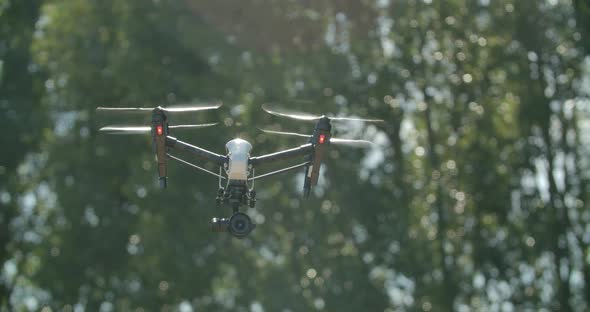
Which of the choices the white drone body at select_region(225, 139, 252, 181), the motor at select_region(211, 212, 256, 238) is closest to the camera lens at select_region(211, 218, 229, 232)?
the motor at select_region(211, 212, 256, 238)

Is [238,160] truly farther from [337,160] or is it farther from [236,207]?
[337,160]

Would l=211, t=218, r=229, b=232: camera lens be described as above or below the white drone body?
below

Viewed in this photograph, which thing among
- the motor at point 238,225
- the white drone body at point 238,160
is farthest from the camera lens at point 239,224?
the white drone body at point 238,160

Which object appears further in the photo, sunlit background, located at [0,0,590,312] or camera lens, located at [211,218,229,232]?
sunlit background, located at [0,0,590,312]

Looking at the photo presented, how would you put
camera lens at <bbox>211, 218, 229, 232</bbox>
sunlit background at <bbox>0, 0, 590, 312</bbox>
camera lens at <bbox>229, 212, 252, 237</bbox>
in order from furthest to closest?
sunlit background at <bbox>0, 0, 590, 312</bbox> → camera lens at <bbox>211, 218, 229, 232</bbox> → camera lens at <bbox>229, 212, 252, 237</bbox>

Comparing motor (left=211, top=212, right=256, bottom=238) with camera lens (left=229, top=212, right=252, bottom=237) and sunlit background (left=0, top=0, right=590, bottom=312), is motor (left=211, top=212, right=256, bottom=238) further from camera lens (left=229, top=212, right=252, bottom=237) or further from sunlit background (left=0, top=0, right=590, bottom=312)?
sunlit background (left=0, top=0, right=590, bottom=312)

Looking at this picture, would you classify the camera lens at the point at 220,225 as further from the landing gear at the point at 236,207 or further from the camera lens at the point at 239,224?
the camera lens at the point at 239,224

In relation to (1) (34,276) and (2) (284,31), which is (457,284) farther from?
(1) (34,276)

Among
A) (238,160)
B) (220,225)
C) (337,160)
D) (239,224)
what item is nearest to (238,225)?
(239,224)

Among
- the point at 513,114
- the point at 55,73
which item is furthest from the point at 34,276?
the point at 513,114
